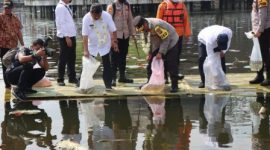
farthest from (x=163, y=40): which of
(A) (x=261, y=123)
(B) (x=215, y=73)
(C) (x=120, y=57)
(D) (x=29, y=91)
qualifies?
(D) (x=29, y=91)

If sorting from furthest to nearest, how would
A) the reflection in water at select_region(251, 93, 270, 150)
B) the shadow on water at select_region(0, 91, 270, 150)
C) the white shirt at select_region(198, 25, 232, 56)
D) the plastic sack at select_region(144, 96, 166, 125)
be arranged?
the white shirt at select_region(198, 25, 232, 56)
the plastic sack at select_region(144, 96, 166, 125)
the shadow on water at select_region(0, 91, 270, 150)
the reflection in water at select_region(251, 93, 270, 150)

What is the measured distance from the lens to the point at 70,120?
673 centimetres

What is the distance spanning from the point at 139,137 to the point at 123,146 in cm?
41

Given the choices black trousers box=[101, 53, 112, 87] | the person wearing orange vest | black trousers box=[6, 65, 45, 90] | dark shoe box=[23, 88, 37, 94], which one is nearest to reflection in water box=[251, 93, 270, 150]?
the person wearing orange vest

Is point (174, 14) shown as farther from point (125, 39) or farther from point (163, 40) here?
point (163, 40)

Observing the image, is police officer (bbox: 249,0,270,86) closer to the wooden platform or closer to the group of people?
the group of people

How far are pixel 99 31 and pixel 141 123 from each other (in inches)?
87.4

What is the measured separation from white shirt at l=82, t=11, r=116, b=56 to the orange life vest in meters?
1.11

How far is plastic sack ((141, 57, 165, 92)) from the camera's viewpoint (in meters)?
7.97

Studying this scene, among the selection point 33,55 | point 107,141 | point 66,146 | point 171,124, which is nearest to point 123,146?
point 107,141

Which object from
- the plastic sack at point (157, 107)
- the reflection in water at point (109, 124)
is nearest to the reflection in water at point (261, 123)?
the plastic sack at point (157, 107)

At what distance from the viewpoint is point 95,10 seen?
781 centimetres

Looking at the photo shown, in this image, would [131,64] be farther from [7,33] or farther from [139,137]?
[139,137]

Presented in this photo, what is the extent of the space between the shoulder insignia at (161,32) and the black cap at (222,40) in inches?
32.7
